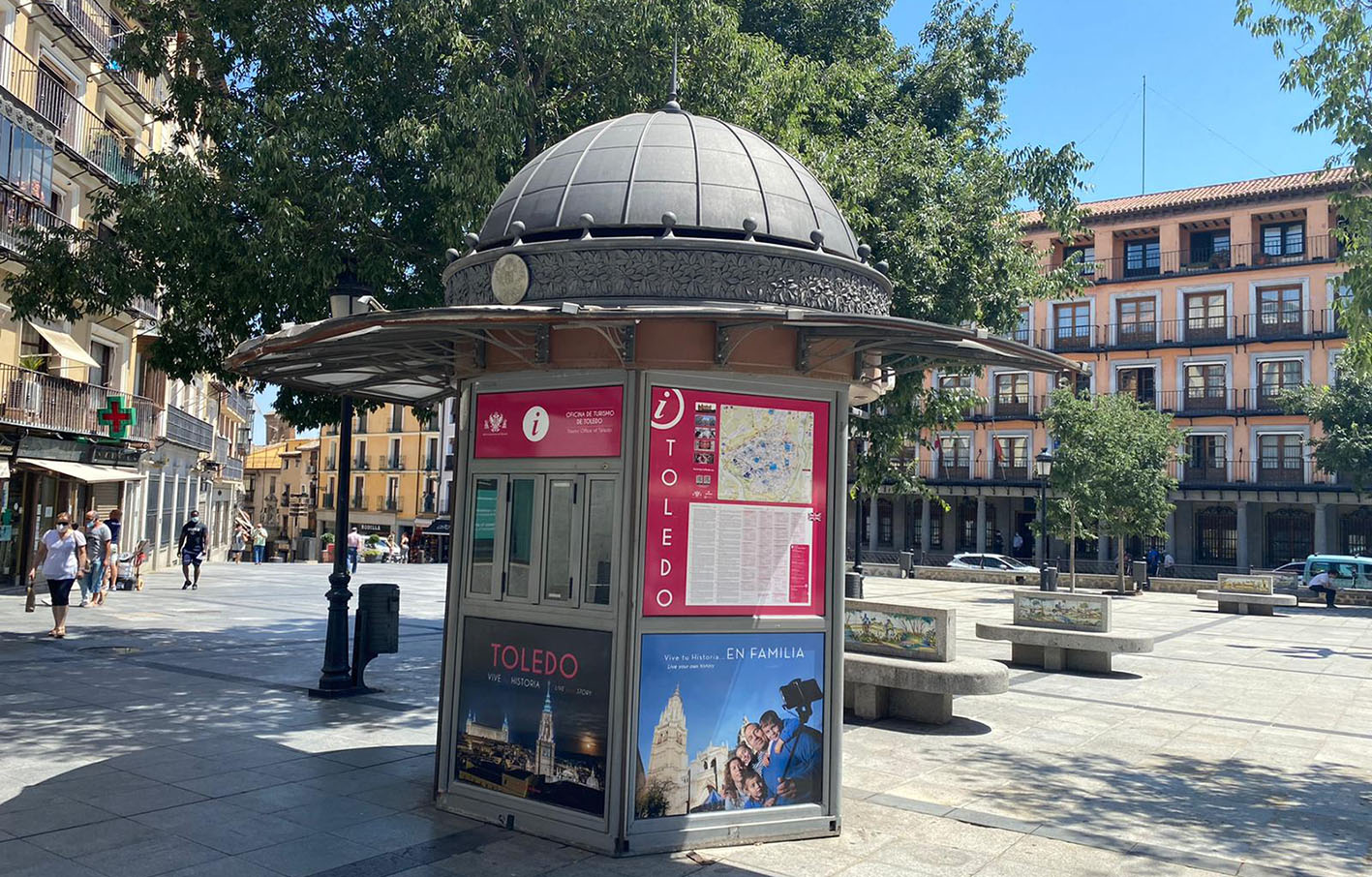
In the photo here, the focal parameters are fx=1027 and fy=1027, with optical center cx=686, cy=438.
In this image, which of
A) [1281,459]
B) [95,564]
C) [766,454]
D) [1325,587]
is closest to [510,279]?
[766,454]

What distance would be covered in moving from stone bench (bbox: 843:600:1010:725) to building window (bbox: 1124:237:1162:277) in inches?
1697

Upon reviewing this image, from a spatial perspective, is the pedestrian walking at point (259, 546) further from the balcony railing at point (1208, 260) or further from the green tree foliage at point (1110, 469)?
the balcony railing at point (1208, 260)

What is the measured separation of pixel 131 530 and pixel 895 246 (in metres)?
26.1

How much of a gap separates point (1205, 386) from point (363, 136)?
43.8m

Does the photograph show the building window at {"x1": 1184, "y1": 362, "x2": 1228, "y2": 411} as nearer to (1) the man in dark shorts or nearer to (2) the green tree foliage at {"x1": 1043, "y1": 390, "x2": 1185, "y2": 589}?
(2) the green tree foliage at {"x1": 1043, "y1": 390, "x2": 1185, "y2": 589}

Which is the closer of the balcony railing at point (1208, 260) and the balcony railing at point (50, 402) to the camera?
the balcony railing at point (50, 402)

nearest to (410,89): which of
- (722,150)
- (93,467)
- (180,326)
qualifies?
(180,326)

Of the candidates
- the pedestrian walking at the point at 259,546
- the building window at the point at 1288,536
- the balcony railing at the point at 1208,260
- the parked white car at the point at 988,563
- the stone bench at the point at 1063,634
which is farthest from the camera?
the building window at the point at 1288,536

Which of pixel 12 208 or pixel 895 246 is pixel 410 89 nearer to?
pixel 895 246

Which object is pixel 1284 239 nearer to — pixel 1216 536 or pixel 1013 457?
pixel 1216 536

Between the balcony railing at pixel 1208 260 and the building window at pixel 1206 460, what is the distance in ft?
24.6

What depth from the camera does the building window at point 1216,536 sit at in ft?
149

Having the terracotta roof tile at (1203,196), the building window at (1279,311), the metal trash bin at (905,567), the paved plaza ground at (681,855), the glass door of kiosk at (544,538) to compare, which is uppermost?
the terracotta roof tile at (1203,196)

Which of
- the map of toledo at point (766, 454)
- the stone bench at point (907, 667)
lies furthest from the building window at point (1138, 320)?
the map of toledo at point (766, 454)
